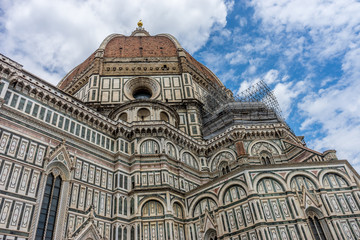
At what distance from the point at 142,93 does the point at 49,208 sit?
19.5 meters

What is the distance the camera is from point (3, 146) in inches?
617

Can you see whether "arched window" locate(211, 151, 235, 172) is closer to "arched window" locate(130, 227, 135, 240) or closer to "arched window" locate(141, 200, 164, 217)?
"arched window" locate(141, 200, 164, 217)

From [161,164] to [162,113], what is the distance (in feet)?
20.9

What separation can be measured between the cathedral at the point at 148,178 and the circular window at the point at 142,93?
6.33 meters

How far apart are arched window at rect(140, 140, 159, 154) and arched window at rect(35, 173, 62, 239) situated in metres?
7.31

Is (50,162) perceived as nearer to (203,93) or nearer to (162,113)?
(162,113)

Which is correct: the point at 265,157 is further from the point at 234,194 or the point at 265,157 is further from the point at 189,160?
the point at 234,194

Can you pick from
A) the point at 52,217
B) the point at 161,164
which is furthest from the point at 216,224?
the point at 52,217

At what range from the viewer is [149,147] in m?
23.6

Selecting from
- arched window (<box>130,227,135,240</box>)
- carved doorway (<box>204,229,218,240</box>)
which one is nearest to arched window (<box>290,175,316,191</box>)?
carved doorway (<box>204,229,218,240</box>)

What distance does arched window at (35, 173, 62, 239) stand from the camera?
15.7m

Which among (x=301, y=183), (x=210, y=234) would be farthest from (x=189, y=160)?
(x=301, y=183)

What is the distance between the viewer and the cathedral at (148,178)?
16469 millimetres

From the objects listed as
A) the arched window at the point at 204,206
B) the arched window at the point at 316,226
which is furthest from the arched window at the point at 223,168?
the arched window at the point at 316,226
